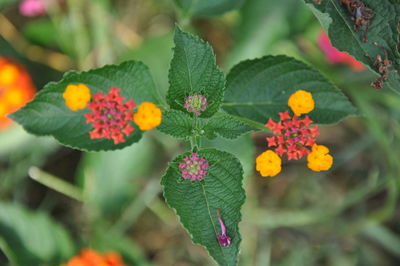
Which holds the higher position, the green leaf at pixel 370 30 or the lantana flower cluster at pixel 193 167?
the green leaf at pixel 370 30

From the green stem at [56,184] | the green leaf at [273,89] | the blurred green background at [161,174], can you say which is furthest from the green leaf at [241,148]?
the green stem at [56,184]

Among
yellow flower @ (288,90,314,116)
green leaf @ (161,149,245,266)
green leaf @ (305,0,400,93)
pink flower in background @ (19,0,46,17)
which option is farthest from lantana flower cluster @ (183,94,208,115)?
pink flower in background @ (19,0,46,17)

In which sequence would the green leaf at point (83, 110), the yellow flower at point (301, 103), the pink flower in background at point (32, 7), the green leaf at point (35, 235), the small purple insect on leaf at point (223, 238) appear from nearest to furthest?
the small purple insect on leaf at point (223, 238) → the yellow flower at point (301, 103) → the green leaf at point (83, 110) → the green leaf at point (35, 235) → the pink flower in background at point (32, 7)

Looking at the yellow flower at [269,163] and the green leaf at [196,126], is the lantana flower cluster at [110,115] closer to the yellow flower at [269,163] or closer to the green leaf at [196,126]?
the green leaf at [196,126]

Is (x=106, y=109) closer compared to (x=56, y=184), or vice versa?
(x=106, y=109)

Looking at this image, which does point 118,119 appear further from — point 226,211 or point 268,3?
point 268,3

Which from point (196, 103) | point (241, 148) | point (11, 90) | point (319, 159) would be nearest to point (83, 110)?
point (196, 103)

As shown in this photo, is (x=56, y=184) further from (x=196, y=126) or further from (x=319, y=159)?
(x=319, y=159)

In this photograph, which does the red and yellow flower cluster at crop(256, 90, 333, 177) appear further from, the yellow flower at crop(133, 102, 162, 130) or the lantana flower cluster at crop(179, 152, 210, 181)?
the yellow flower at crop(133, 102, 162, 130)
